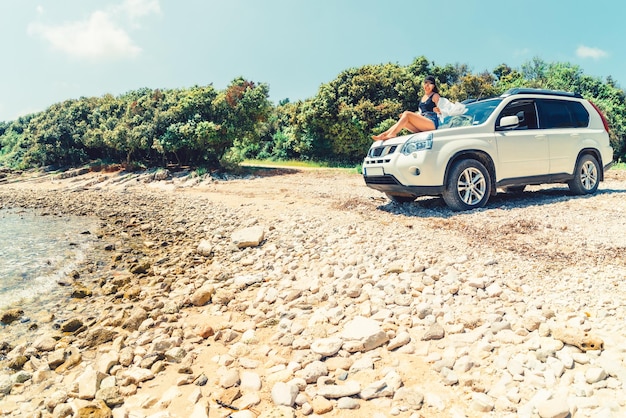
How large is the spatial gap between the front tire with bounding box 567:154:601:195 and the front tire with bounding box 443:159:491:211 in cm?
247

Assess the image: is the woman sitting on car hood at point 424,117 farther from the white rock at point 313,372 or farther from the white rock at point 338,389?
the white rock at point 338,389

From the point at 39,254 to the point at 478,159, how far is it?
8.87 metres

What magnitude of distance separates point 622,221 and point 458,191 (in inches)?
97.0

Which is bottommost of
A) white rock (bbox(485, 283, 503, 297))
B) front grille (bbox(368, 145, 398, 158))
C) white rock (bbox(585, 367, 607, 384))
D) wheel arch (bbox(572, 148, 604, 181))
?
white rock (bbox(585, 367, 607, 384))

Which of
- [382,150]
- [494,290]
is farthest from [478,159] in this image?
[494,290]

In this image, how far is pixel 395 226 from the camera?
6574 mm

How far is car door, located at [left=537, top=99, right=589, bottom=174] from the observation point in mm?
Answer: 7812

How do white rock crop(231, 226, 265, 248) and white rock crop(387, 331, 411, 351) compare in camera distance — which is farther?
white rock crop(231, 226, 265, 248)

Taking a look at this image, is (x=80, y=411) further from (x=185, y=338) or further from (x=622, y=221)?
(x=622, y=221)

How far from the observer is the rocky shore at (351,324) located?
2758mm

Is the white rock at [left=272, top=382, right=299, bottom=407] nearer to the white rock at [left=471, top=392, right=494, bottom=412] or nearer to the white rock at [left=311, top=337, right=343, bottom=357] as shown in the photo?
the white rock at [left=311, top=337, right=343, bottom=357]

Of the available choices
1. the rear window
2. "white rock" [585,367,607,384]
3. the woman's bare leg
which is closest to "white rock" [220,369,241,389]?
"white rock" [585,367,607,384]

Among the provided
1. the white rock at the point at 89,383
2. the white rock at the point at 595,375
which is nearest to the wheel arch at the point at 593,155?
the white rock at the point at 595,375

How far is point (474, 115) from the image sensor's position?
24.9ft
